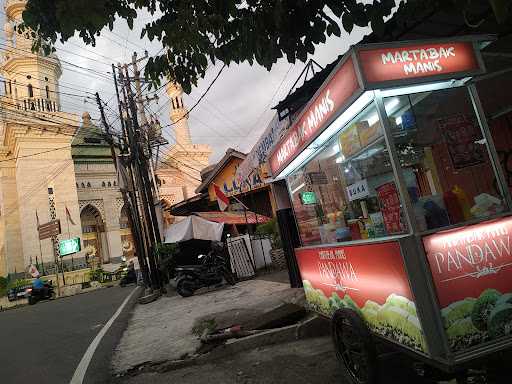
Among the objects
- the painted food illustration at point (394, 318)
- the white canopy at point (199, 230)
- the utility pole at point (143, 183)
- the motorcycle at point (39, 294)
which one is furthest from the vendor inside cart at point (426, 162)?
the motorcycle at point (39, 294)

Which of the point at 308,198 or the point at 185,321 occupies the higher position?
the point at 308,198

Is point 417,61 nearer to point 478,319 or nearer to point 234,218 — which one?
point 478,319

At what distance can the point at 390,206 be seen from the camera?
11.7 ft

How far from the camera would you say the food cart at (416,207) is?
9.52 ft

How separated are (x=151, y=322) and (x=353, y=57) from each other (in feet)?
27.2

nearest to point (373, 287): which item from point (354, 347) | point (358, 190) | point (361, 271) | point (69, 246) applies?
point (361, 271)

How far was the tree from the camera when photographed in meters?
3.18

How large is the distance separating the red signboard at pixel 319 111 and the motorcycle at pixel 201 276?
28.0 ft

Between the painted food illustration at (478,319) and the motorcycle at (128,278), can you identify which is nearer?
the painted food illustration at (478,319)

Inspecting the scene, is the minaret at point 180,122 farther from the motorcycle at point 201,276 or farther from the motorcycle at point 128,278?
the motorcycle at point 201,276

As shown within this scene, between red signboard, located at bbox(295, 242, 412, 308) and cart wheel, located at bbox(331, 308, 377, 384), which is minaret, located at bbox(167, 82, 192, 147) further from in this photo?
cart wheel, located at bbox(331, 308, 377, 384)

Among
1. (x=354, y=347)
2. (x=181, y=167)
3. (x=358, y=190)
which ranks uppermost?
(x=181, y=167)

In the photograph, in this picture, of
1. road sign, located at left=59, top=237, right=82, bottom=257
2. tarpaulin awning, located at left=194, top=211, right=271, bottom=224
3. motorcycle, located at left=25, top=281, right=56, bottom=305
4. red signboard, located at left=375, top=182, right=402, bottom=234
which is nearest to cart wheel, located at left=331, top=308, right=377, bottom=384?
red signboard, located at left=375, top=182, right=402, bottom=234

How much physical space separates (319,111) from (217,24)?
1.26 m
